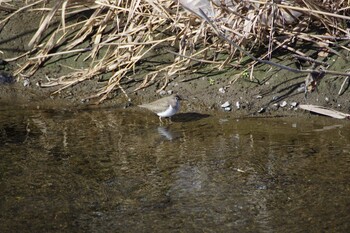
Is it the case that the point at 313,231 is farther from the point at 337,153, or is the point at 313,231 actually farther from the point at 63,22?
the point at 63,22

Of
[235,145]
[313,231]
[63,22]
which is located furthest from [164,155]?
[63,22]

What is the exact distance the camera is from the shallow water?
5840mm

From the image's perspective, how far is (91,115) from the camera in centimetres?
893

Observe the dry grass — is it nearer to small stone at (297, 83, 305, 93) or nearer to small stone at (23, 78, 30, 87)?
small stone at (23, 78, 30, 87)

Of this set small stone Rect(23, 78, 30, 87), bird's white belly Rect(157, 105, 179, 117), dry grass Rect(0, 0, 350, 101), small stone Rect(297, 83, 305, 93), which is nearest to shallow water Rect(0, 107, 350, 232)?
bird's white belly Rect(157, 105, 179, 117)

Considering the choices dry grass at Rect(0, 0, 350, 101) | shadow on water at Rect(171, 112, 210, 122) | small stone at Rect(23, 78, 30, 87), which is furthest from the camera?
small stone at Rect(23, 78, 30, 87)

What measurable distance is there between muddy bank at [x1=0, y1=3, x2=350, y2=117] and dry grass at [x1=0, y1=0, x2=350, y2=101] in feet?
0.32

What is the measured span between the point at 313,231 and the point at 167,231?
106 centimetres

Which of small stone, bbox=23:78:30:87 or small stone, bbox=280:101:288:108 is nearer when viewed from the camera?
small stone, bbox=280:101:288:108

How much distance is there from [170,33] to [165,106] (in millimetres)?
1690

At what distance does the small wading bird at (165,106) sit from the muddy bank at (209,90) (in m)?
Result: 0.40

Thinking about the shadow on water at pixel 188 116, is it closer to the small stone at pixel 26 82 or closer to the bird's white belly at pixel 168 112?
the bird's white belly at pixel 168 112

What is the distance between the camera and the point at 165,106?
27.5 feet

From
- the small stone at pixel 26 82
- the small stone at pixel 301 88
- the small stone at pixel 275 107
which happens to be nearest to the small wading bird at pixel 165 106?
the small stone at pixel 275 107
